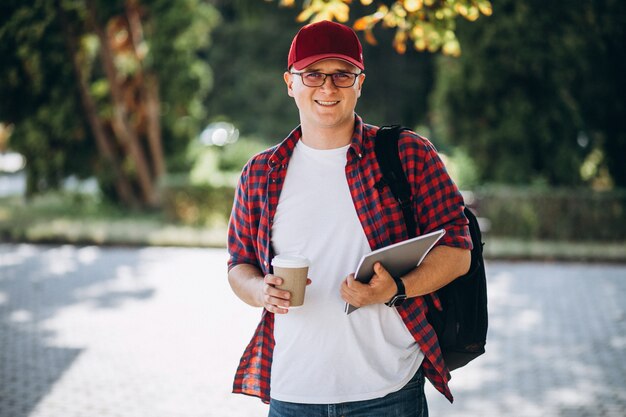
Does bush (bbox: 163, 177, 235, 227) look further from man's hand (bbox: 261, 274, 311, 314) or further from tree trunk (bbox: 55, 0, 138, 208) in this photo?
man's hand (bbox: 261, 274, 311, 314)

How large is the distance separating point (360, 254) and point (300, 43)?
75cm

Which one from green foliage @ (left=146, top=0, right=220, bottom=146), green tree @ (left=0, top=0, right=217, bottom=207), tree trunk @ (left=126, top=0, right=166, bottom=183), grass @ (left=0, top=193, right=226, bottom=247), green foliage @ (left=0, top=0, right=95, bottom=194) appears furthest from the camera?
tree trunk @ (left=126, top=0, right=166, bottom=183)

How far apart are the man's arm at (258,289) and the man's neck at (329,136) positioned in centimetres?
51

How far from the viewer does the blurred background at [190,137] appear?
39.3 feet

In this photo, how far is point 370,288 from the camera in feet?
7.54

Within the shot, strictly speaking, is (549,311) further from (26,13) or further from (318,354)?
(26,13)

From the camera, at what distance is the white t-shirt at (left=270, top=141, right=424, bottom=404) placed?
2441 mm

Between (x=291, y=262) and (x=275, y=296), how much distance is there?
0.14 meters

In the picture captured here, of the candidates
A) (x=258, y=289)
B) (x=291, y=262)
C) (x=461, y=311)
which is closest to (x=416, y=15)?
(x=461, y=311)

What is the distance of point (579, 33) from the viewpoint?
13523 millimetres

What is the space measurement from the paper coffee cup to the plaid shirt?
25 centimetres

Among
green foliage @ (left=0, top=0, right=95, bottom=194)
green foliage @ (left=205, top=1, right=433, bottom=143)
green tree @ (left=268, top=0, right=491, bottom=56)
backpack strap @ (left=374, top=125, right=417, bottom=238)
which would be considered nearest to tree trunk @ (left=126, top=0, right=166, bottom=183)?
green foliage @ (left=0, top=0, right=95, bottom=194)

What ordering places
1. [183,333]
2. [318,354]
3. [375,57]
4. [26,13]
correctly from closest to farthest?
[318,354] → [183,333] → [26,13] → [375,57]

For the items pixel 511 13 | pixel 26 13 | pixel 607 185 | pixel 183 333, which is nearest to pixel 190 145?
pixel 26 13
